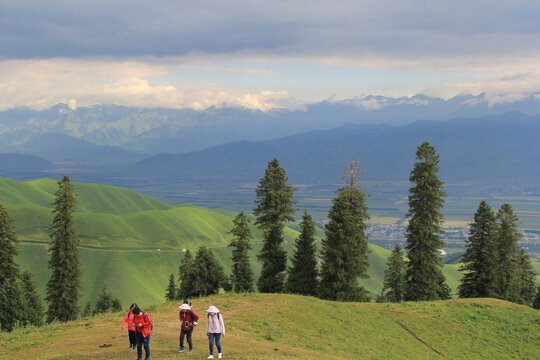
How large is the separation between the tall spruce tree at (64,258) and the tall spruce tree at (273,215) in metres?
26.6

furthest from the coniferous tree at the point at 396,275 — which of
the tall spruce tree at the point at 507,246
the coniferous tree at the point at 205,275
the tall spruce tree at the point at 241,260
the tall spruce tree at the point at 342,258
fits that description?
the coniferous tree at the point at 205,275

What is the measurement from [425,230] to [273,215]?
62.0 ft

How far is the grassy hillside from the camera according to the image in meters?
25.5

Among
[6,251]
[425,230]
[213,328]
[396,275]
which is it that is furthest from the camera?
[396,275]

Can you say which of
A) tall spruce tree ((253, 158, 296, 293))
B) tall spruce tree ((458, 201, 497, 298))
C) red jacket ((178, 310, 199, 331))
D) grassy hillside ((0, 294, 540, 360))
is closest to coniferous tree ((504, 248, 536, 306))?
tall spruce tree ((458, 201, 497, 298))

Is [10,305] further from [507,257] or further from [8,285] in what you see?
[507,257]

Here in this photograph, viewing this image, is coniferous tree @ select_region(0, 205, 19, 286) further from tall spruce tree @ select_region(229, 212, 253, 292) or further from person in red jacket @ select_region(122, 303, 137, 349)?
person in red jacket @ select_region(122, 303, 137, 349)

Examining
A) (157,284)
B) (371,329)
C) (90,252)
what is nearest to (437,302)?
(371,329)

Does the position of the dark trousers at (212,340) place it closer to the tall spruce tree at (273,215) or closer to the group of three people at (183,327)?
the group of three people at (183,327)

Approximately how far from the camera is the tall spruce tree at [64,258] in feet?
194

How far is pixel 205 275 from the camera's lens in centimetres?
6028

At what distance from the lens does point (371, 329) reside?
3675cm

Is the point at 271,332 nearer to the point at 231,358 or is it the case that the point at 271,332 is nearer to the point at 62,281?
the point at 231,358

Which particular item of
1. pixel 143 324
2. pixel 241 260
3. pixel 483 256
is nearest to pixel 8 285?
pixel 241 260
